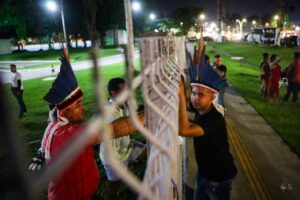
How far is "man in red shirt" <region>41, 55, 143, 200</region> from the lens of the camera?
310cm

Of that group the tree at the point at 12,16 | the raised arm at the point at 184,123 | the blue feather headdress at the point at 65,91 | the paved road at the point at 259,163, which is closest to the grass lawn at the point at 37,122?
the blue feather headdress at the point at 65,91

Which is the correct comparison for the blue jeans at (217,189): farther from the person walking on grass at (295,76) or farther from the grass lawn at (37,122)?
the person walking on grass at (295,76)

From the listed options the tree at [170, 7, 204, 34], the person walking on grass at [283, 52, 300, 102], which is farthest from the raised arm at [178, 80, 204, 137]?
the tree at [170, 7, 204, 34]

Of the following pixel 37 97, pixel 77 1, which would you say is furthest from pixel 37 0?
pixel 37 97

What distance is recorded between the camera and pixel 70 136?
122 inches

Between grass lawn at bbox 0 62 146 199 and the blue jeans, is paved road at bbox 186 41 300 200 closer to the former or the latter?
grass lawn at bbox 0 62 146 199

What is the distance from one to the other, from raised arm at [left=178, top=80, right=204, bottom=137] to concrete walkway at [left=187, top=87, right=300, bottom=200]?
2.83m

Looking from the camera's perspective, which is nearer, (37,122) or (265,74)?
(37,122)

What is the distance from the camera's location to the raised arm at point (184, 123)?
8.94 feet

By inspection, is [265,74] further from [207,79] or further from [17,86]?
[17,86]

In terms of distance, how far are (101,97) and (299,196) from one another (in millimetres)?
5670

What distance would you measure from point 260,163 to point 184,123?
4.77 metres

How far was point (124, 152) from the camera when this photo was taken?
16.2 feet

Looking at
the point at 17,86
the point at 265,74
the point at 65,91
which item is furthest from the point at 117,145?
the point at 265,74
